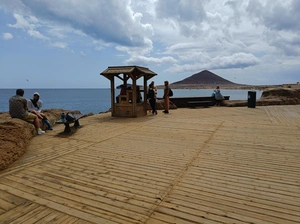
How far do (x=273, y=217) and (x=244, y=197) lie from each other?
0.48 m

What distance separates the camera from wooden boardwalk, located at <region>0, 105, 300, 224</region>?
102 inches

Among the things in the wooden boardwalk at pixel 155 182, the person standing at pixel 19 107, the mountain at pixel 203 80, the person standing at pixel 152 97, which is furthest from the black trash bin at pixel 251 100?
the mountain at pixel 203 80

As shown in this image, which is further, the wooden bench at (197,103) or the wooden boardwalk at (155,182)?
the wooden bench at (197,103)

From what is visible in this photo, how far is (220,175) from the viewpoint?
368 cm

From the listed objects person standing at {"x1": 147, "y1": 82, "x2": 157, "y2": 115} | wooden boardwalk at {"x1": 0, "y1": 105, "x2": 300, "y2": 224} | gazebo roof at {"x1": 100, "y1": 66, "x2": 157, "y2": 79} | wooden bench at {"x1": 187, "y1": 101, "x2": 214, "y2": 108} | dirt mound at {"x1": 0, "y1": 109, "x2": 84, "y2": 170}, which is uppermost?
gazebo roof at {"x1": 100, "y1": 66, "x2": 157, "y2": 79}

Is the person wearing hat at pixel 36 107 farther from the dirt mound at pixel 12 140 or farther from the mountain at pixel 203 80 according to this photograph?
the mountain at pixel 203 80

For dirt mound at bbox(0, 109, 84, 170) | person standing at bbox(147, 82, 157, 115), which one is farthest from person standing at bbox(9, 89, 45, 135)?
person standing at bbox(147, 82, 157, 115)

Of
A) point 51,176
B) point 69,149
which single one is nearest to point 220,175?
point 51,176

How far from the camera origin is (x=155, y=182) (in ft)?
11.3

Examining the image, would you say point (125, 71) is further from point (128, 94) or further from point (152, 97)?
point (152, 97)

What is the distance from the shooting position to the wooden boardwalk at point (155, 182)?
102 inches

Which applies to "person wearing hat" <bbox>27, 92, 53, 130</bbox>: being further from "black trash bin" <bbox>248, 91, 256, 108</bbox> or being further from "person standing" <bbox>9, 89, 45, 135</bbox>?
"black trash bin" <bbox>248, 91, 256, 108</bbox>

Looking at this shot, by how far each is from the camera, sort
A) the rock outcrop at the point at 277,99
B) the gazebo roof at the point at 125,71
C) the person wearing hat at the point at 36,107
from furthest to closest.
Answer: the rock outcrop at the point at 277,99, the gazebo roof at the point at 125,71, the person wearing hat at the point at 36,107

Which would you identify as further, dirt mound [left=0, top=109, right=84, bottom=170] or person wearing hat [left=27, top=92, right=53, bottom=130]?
person wearing hat [left=27, top=92, right=53, bottom=130]
